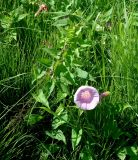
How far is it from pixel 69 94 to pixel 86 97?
0.12m

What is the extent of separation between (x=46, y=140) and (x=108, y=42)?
0.58 m

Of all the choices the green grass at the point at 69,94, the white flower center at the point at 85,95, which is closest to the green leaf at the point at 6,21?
the green grass at the point at 69,94

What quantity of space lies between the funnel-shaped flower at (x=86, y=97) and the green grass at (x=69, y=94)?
0.20 ft

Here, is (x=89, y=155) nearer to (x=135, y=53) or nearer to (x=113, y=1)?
(x=135, y=53)

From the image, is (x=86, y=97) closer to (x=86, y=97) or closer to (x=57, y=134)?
(x=86, y=97)

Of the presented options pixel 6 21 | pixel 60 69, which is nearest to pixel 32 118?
pixel 60 69

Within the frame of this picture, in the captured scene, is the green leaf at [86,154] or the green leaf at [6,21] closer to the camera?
the green leaf at [86,154]

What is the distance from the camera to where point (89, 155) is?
1759mm

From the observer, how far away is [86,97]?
1673mm

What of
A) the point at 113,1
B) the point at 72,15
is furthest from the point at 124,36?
the point at 113,1

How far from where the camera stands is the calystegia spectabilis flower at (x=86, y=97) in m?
1.67

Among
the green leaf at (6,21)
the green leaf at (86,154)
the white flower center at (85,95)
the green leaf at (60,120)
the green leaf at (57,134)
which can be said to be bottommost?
the green leaf at (86,154)

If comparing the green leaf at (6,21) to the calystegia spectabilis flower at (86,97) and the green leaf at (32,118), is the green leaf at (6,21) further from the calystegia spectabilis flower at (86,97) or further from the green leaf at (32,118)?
the calystegia spectabilis flower at (86,97)

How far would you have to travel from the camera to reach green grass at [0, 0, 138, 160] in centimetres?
176
